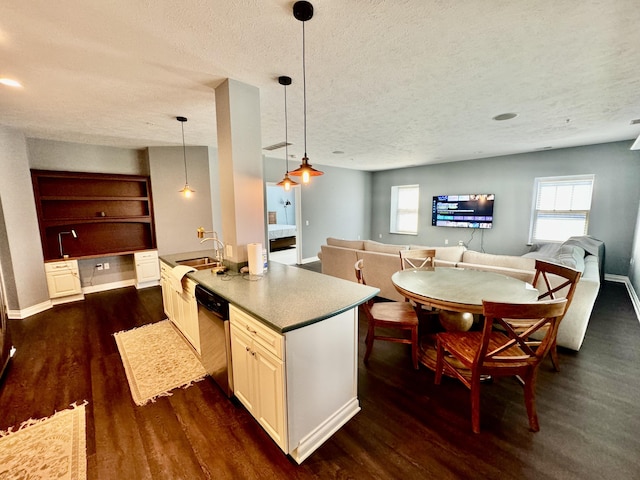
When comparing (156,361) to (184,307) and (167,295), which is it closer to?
(184,307)

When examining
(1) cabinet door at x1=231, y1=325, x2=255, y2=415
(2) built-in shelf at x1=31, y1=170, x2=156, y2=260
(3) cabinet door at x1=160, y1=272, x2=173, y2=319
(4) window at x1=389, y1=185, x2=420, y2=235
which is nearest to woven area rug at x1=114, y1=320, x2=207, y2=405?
(3) cabinet door at x1=160, y1=272, x2=173, y2=319

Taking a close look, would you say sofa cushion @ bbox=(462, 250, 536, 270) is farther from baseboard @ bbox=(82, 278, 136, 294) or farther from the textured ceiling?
baseboard @ bbox=(82, 278, 136, 294)

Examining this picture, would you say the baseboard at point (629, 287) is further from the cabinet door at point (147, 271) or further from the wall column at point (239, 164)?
the cabinet door at point (147, 271)

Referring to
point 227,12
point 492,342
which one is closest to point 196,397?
point 492,342

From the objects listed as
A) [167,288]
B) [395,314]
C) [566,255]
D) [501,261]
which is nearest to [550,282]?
[501,261]

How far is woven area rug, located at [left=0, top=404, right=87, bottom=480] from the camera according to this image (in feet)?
4.87

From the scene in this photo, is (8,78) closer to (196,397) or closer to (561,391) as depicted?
(196,397)

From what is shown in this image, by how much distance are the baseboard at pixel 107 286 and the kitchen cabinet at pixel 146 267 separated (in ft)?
1.10

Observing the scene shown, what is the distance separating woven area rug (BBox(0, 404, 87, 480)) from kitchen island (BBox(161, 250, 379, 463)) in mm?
957

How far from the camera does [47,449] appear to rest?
1.63 meters

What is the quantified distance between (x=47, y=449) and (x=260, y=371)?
1448 mm

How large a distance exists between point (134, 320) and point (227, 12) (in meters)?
3.72

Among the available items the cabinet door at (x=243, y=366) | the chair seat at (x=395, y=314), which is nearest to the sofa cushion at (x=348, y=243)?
the chair seat at (x=395, y=314)

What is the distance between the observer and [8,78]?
2.23m
